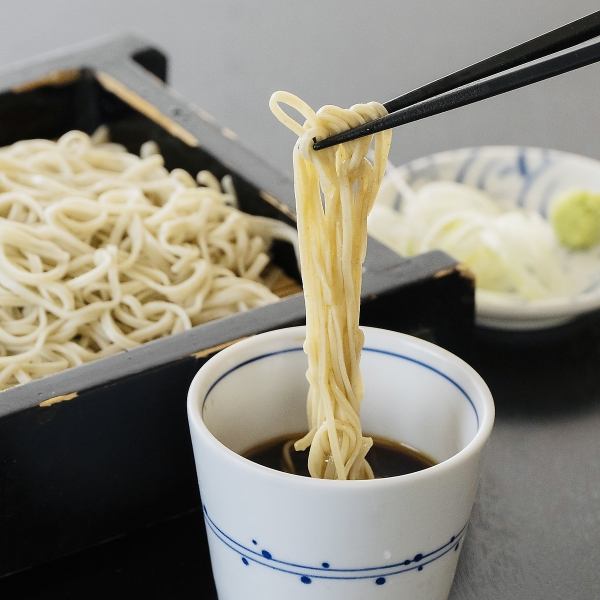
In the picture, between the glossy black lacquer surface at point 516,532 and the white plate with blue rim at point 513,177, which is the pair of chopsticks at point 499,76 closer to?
the glossy black lacquer surface at point 516,532

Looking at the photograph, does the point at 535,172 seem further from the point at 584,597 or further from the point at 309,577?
the point at 309,577

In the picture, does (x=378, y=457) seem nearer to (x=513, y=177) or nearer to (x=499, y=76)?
(x=499, y=76)


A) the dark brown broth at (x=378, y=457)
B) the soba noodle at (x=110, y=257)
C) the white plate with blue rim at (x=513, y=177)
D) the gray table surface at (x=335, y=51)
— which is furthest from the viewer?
the gray table surface at (x=335, y=51)

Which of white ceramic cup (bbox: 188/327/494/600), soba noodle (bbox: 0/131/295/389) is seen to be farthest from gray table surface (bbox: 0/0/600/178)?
white ceramic cup (bbox: 188/327/494/600)

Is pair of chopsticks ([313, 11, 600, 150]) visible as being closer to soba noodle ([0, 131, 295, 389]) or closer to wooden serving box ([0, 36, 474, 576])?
wooden serving box ([0, 36, 474, 576])

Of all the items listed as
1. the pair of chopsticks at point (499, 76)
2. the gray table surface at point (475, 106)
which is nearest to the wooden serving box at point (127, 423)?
the gray table surface at point (475, 106)

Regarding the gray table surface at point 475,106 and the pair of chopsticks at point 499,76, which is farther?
the gray table surface at point 475,106

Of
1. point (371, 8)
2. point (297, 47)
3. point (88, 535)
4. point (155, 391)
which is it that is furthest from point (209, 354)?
point (371, 8)
